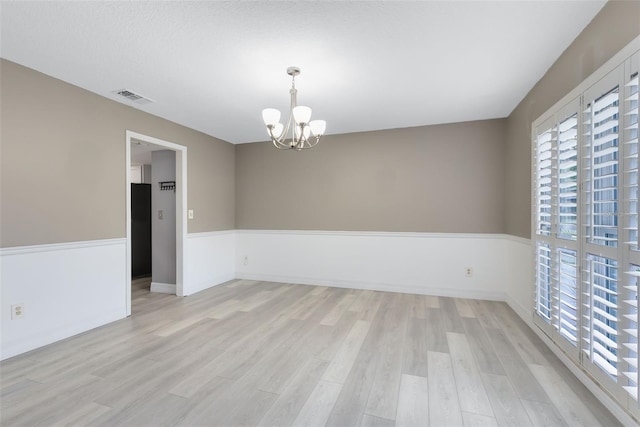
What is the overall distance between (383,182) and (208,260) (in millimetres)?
3118

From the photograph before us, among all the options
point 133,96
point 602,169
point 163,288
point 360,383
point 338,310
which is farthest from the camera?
point 163,288

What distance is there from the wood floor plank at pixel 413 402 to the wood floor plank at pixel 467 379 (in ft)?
0.74

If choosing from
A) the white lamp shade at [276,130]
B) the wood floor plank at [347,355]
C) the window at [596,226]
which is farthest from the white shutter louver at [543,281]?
the white lamp shade at [276,130]

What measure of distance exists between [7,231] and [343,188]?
3.86m

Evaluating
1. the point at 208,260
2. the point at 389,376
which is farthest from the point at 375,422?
the point at 208,260

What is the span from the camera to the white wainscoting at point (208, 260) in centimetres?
436

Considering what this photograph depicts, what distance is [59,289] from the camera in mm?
2779

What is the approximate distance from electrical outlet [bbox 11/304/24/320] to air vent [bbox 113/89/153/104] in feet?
7.28

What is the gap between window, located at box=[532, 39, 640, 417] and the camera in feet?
5.17

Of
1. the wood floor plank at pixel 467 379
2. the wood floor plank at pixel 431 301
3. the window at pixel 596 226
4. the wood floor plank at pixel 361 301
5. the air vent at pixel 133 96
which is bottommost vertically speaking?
the wood floor plank at pixel 361 301

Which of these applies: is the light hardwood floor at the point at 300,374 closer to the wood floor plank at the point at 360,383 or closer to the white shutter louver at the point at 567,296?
the wood floor plank at the point at 360,383

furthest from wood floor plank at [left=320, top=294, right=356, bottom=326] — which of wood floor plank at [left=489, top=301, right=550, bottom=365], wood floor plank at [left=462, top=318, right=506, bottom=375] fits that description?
wood floor plank at [left=489, top=301, right=550, bottom=365]

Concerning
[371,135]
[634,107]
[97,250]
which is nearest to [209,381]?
[97,250]

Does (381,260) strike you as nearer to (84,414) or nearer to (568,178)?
(568,178)
